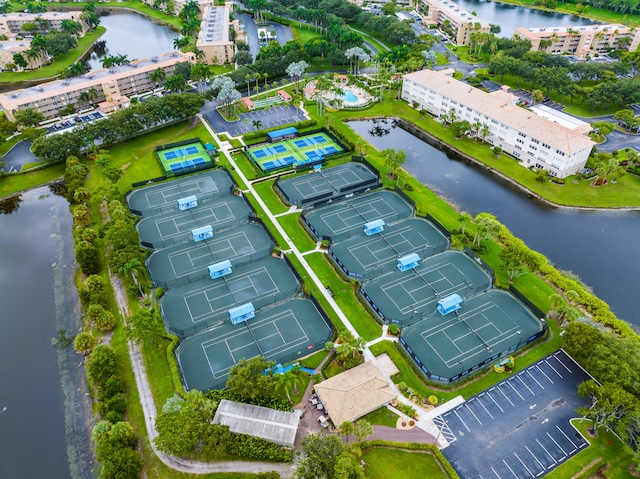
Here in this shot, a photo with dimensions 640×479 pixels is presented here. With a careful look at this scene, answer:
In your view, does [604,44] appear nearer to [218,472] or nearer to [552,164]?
[552,164]

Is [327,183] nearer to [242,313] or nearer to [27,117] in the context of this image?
[242,313]

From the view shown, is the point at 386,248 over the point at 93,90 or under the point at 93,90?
under

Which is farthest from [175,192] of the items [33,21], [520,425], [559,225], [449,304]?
[33,21]

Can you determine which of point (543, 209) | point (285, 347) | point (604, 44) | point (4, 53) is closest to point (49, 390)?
point (285, 347)

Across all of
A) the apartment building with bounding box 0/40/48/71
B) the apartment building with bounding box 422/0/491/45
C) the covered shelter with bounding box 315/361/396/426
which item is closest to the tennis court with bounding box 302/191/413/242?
the covered shelter with bounding box 315/361/396/426

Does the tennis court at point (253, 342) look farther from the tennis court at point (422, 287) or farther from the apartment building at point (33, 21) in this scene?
the apartment building at point (33, 21)

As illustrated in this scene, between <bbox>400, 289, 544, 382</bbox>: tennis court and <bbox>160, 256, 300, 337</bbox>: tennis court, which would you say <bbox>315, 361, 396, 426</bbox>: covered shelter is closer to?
<bbox>400, 289, 544, 382</bbox>: tennis court

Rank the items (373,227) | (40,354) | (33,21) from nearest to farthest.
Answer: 1. (40,354)
2. (373,227)
3. (33,21)

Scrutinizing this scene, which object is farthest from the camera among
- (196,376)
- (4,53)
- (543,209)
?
(4,53)
